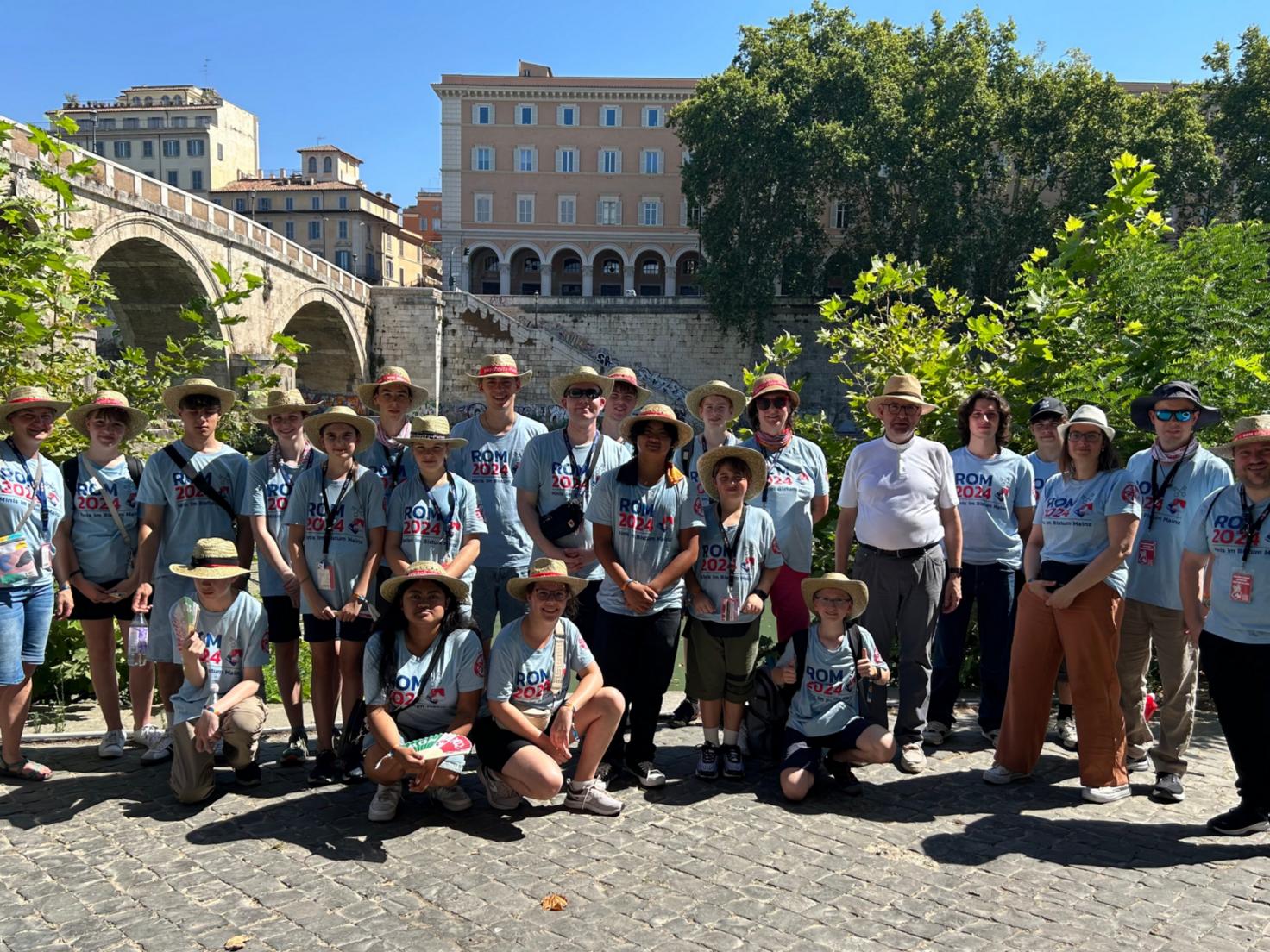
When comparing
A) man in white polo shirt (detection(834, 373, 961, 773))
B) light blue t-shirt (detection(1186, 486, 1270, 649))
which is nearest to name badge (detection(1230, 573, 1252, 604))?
light blue t-shirt (detection(1186, 486, 1270, 649))

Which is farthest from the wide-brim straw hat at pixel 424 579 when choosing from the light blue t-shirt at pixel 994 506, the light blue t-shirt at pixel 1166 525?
the light blue t-shirt at pixel 1166 525

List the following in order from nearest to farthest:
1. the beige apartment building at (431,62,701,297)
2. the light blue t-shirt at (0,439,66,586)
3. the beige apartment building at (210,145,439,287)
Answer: the light blue t-shirt at (0,439,66,586), the beige apartment building at (431,62,701,297), the beige apartment building at (210,145,439,287)

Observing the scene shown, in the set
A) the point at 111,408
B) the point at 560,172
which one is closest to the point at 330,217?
the point at 560,172

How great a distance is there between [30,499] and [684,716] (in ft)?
11.2

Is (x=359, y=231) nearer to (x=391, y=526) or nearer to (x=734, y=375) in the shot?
(x=734, y=375)

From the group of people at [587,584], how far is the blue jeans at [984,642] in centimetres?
18

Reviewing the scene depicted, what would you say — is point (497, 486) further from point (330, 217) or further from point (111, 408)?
point (330, 217)

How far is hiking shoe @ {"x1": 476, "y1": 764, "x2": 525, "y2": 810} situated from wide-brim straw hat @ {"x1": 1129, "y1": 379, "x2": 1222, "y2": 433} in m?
3.28

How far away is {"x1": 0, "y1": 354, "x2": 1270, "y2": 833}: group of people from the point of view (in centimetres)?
404

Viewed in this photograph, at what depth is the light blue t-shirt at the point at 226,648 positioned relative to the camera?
4168 millimetres

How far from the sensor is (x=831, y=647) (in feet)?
14.6

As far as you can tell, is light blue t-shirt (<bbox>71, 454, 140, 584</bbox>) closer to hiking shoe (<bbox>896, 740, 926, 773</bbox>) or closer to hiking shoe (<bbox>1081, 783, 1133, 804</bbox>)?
hiking shoe (<bbox>896, 740, 926, 773</bbox>)

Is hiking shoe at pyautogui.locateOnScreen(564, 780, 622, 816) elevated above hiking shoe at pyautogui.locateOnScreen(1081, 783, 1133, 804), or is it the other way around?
hiking shoe at pyautogui.locateOnScreen(564, 780, 622, 816)

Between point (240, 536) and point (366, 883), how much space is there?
195 centimetres
